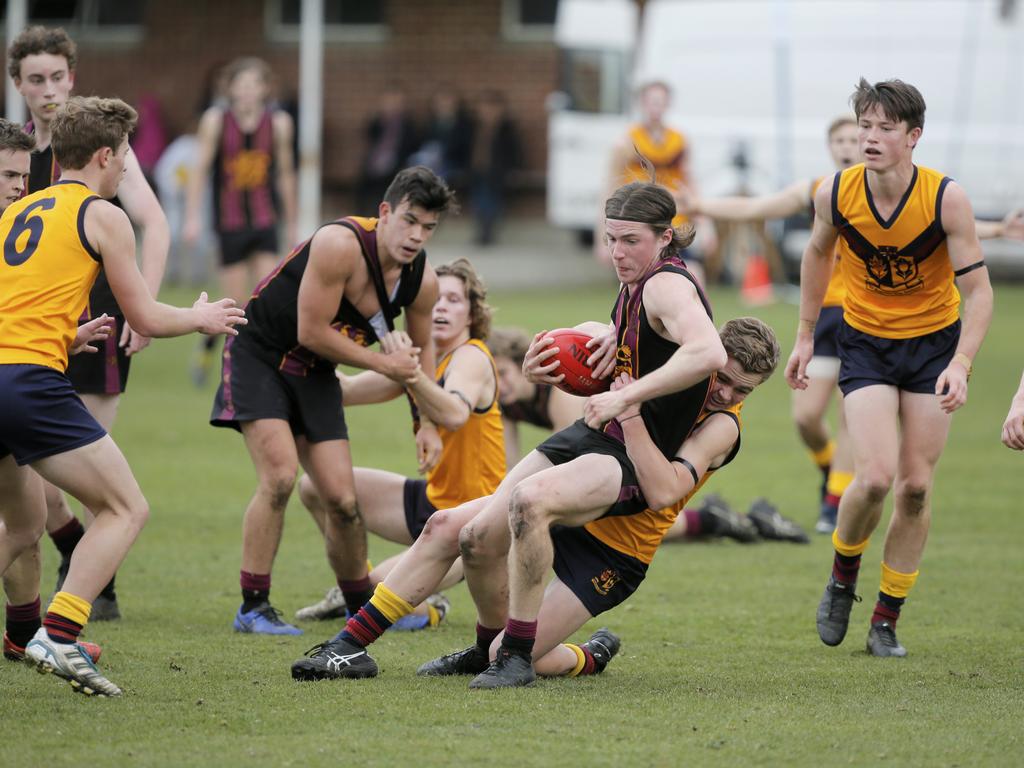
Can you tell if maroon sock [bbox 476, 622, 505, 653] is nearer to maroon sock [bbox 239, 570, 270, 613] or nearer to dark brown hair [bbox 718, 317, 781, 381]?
maroon sock [bbox 239, 570, 270, 613]

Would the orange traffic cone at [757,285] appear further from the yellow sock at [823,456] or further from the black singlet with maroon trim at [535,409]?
the black singlet with maroon trim at [535,409]

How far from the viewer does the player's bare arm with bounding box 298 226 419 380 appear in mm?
6039

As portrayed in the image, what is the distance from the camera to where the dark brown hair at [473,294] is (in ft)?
22.2

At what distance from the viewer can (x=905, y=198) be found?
237 inches

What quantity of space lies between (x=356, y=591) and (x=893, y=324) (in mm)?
2507

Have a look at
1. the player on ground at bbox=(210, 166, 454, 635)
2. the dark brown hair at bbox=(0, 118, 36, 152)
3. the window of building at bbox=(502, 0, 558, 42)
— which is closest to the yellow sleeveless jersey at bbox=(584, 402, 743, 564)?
the player on ground at bbox=(210, 166, 454, 635)

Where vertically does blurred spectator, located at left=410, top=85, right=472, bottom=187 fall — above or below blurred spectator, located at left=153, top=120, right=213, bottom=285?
above

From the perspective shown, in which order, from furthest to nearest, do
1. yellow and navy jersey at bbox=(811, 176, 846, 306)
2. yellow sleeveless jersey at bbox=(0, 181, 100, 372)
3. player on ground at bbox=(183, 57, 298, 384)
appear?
player on ground at bbox=(183, 57, 298, 384) → yellow and navy jersey at bbox=(811, 176, 846, 306) → yellow sleeveless jersey at bbox=(0, 181, 100, 372)

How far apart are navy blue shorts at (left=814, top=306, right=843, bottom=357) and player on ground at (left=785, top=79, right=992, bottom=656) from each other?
234cm

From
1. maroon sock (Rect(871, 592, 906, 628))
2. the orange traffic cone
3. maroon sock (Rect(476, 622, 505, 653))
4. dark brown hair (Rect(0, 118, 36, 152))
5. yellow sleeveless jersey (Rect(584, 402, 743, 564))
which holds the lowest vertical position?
the orange traffic cone

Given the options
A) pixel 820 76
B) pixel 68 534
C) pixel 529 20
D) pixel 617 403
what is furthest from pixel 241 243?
pixel 529 20

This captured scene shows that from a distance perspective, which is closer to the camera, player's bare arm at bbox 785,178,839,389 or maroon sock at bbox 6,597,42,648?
maroon sock at bbox 6,597,42,648

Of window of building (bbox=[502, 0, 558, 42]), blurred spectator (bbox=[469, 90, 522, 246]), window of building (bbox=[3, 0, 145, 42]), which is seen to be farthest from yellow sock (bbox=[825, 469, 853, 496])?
window of building (bbox=[3, 0, 145, 42])

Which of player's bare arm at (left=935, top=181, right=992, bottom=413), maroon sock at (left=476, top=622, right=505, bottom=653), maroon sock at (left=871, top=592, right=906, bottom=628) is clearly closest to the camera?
maroon sock at (left=476, top=622, right=505, bottom=653)
